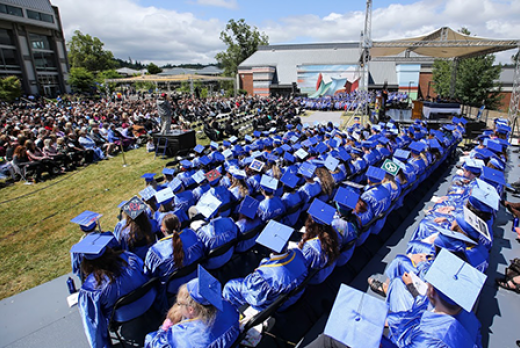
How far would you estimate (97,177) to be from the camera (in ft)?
29.5

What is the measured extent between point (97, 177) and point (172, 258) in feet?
24.6

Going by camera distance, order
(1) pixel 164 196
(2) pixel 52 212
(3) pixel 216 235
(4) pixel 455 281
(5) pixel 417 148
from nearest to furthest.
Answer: (4) pixel 455 281 < (3) pixel 216 235 < (1) pixel 164 196 < (5) pixel 417 148 < (2) pixel 52 212

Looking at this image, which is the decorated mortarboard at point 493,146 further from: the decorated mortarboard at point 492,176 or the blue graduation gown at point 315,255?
the blue graduation gown at point 315,255

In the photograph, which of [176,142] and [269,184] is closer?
[269,184]

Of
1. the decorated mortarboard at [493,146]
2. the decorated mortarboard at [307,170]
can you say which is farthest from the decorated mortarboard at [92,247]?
the decorated mortarboard at [493,146]

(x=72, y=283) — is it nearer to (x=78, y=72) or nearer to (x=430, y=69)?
(x=430, y=69)

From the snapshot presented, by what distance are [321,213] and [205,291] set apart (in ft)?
5.19

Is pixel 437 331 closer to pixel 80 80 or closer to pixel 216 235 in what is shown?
pixel 216 235

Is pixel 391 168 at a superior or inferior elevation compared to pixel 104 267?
superior

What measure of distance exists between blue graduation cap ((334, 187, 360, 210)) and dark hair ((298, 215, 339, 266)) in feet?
1.58

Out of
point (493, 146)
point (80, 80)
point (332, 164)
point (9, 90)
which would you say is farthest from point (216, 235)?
point (80, 80)

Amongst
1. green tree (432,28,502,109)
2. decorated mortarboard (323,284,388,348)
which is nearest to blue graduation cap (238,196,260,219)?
decorated mortarboard (323,284,388,348)

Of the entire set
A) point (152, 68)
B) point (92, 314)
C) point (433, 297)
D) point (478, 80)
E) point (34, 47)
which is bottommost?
point (92, 314)

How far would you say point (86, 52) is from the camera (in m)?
63.1
